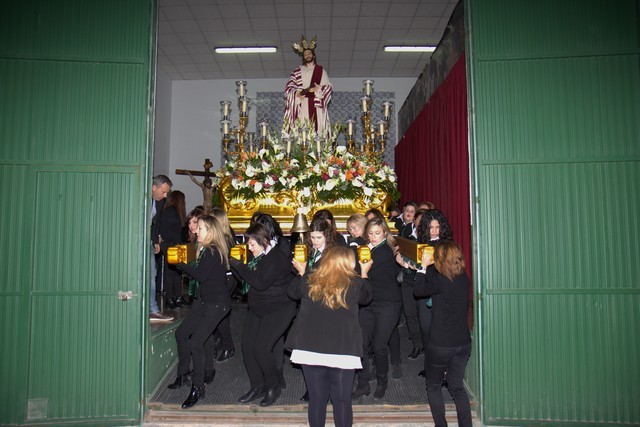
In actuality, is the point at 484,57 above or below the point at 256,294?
above

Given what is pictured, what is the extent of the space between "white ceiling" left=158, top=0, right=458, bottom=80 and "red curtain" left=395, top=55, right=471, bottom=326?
2071 millimetres

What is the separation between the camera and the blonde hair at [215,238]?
10.9ft

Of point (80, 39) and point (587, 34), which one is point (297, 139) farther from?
point (587, 34)

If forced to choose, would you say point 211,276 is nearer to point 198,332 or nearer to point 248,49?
point 198,332

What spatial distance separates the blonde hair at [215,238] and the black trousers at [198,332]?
1.15 feet

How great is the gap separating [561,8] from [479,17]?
0.57 metres

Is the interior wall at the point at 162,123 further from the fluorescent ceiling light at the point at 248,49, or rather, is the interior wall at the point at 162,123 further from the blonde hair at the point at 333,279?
the blonde hair at the point at 333,279

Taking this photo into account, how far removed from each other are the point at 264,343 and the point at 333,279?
3.30ft

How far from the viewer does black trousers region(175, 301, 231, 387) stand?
3.24 metres

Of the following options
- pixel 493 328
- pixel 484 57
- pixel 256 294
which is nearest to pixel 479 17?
pixel 484 57

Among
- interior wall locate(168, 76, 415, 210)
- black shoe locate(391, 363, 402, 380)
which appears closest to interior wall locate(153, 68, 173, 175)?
interior wall locate(168, 76, 415, 210)

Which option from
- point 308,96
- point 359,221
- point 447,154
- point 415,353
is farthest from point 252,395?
point 308,96

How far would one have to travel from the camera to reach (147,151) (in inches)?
125

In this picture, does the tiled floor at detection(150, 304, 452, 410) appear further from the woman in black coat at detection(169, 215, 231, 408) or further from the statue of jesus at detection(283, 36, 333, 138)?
the statue of jesus at detection(283, 36, 333, 138)
